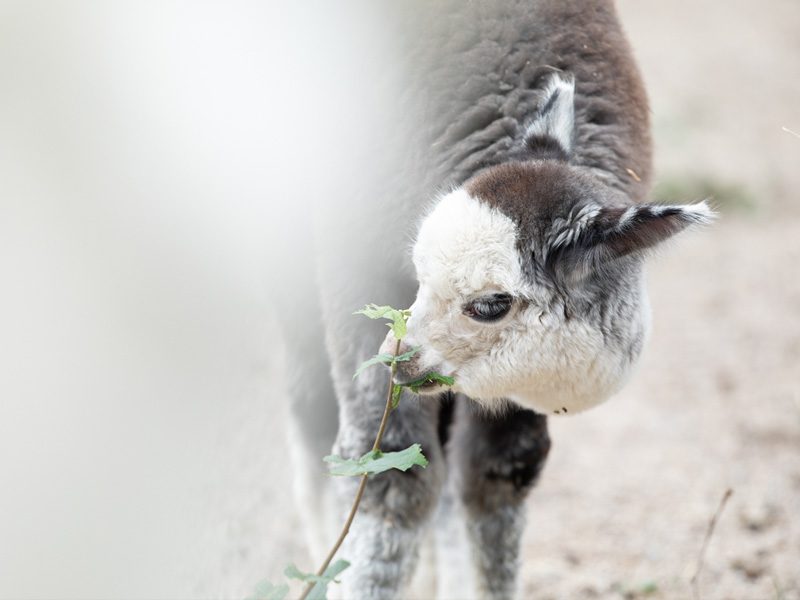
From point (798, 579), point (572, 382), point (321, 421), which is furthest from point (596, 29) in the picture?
point (798, 579)

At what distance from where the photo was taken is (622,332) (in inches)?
140

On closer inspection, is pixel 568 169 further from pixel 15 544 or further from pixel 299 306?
pixel 15 544

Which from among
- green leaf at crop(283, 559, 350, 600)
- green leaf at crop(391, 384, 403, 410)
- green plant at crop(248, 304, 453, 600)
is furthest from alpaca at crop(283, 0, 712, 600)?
green leaf at crop(283, 559, 350, 600)

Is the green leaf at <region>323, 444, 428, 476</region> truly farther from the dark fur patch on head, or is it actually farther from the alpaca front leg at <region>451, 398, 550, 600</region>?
the alpaca front leg at <region>451, 398, 550, 600</region>

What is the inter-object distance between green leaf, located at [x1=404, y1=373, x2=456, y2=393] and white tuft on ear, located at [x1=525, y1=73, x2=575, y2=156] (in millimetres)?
970

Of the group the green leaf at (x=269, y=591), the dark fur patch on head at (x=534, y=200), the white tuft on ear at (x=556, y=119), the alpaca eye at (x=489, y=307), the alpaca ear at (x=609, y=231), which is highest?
the white tuft on ear at (x=556, y=119)

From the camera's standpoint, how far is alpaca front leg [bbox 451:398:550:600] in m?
4.26

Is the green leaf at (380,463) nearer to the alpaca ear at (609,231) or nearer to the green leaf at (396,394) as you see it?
the green leaf at (396,394)

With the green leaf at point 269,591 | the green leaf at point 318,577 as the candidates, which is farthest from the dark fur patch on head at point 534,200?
the green leaf at point 269,591

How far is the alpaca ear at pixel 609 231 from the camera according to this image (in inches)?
126

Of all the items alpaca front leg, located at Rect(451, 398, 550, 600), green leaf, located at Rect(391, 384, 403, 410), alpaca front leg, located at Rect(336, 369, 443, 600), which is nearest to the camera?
green leaf, located at Rect(391, 384, 403, 410)

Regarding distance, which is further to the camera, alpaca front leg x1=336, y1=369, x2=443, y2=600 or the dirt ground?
the dirt ground

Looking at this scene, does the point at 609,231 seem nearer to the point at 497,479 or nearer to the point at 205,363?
the point at 497,479

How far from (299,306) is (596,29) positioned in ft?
6.06
